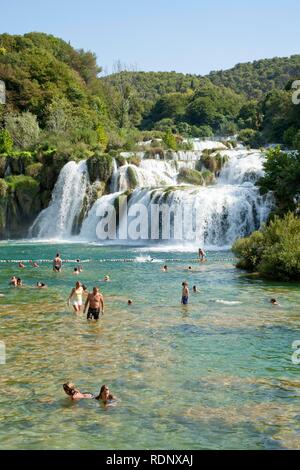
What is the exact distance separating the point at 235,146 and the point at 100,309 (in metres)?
57.8

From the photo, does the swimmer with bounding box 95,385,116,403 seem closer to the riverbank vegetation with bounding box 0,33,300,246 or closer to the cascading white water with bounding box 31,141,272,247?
the riverbank vegetation with bounding box 0,33,300,246

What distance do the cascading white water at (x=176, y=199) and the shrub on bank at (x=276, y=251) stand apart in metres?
11.0

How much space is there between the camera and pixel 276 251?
1079 inches

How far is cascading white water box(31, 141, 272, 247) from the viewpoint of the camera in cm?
4194

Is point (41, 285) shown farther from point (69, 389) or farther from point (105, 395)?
point (105, 395)

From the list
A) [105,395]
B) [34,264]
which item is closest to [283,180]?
[34,264]

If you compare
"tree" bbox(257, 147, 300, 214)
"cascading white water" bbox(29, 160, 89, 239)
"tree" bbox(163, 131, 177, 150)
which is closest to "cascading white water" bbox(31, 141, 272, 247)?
"cascading white water" bbox(29, 160, 89, 239)

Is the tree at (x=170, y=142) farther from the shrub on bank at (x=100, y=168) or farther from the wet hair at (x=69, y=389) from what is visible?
the wet hair at (x=69, y=389)

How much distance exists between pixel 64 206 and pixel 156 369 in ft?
120

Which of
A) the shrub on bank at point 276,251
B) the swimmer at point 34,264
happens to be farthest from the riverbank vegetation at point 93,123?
the swimmer at point 34,264

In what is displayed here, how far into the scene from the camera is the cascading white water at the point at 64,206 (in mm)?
49562

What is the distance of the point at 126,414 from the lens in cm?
1176
